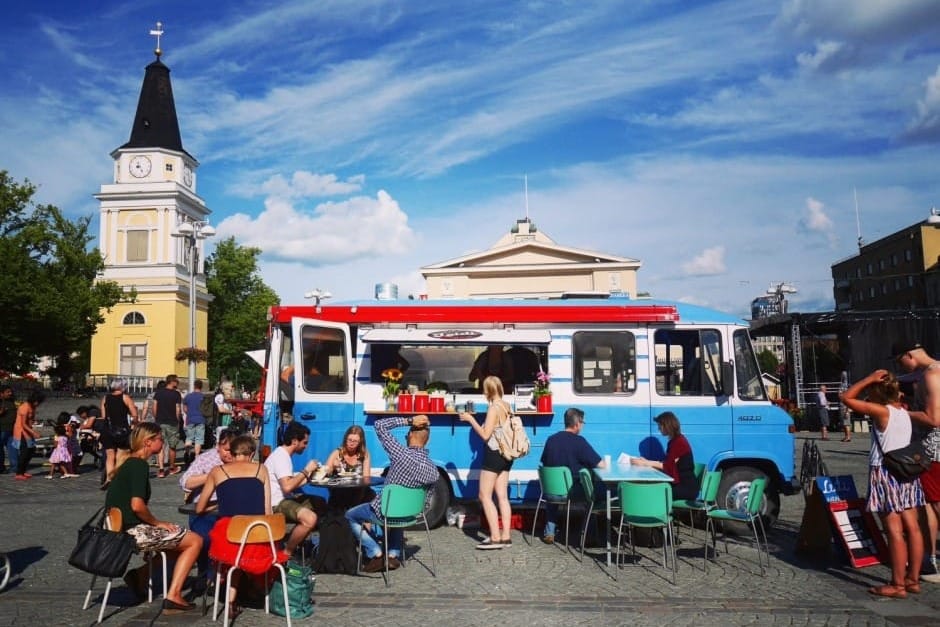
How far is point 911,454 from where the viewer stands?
7133 mm

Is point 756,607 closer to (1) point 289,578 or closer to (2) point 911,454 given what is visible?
(2) point 911,454

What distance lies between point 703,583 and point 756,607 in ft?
2.74

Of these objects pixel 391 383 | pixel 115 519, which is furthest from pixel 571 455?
pixel 115 519

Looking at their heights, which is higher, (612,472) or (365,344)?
(365,344)

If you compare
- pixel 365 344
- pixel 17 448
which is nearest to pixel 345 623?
pixel 365 344

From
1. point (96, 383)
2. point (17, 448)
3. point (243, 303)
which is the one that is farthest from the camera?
point (243, 303)

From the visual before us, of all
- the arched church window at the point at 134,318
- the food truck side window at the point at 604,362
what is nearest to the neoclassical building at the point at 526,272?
the arched church window at the point at 134,318

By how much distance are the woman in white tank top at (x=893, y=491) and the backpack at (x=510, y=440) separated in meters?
3.50

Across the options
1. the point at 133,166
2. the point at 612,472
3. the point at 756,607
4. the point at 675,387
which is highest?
the point at 133,166

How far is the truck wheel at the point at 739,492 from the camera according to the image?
994 cm

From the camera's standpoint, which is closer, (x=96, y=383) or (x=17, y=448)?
(x=17, y=448)

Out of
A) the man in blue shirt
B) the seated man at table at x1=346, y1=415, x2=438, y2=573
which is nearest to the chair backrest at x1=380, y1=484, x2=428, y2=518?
the seated man at table at x1=346, y1=415, x2=438, y2=573

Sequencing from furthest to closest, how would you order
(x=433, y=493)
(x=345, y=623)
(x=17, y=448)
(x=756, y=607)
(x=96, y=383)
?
(x=96, y=383)
(x=17, y=448)
(x=433, y=493)
(x=756, y=607)
(x=345, y=623)

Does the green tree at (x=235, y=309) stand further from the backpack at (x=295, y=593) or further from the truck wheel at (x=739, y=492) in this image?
the backpack at (x=295, y=593)
